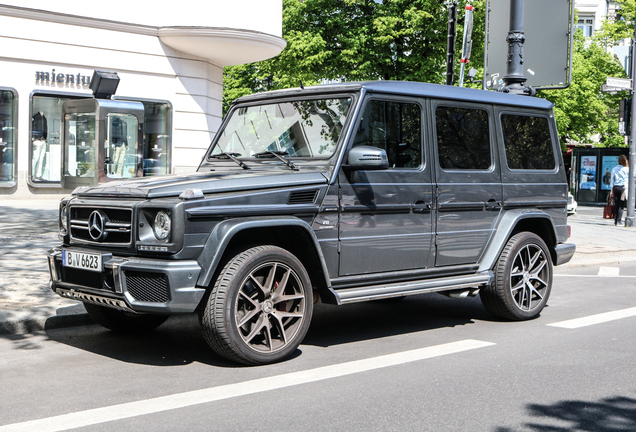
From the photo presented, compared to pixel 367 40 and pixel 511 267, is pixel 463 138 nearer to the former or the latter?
pixel 511 267

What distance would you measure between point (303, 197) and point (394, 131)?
1.13 metres

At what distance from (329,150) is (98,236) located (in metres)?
1.80

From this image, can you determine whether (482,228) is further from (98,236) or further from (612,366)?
(98,236)

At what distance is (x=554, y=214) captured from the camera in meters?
7.34

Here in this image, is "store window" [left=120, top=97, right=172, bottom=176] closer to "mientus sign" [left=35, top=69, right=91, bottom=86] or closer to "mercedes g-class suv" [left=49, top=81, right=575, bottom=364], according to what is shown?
"mientus sign" [left=35, top=69, right=91, bottom=86]

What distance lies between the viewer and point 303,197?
530 centimetres

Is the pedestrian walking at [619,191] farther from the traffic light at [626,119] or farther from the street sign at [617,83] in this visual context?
the street sign at [617,83]

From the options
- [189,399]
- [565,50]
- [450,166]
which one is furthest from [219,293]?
[565,50]

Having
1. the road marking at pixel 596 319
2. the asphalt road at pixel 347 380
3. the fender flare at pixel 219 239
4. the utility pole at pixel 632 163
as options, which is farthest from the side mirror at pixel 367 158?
the utility pole at pixel 632 163

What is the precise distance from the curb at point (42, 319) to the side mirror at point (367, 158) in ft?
9.02

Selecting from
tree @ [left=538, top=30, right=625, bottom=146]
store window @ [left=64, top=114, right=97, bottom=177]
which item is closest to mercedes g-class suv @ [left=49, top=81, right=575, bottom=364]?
store window @ [left=64, top=114, right=97, bottom=177]

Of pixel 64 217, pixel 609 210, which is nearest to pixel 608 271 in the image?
pixel 64 217

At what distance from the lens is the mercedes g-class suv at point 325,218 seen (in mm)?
4844

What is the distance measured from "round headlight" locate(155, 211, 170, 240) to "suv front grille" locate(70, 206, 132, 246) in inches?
8.7
